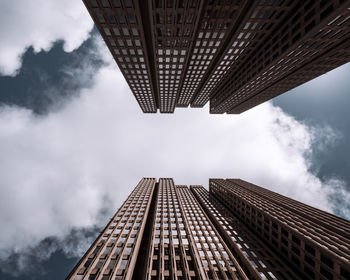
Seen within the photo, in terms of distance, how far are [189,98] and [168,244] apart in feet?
282

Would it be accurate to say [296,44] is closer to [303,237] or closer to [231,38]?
[231,38]

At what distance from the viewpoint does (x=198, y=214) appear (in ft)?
232

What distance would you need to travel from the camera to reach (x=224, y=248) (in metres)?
45.2

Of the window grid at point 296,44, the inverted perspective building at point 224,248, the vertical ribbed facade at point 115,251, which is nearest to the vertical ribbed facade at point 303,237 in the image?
the inverted perspective building at point 224,248

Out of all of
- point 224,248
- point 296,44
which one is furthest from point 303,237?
point 296,44

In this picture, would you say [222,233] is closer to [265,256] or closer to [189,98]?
[265,256]

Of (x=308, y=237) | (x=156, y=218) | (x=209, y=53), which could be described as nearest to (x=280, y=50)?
(x=209, y=53)

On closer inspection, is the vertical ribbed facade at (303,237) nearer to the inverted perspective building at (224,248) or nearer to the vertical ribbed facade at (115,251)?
the inverted perspective building at (224,248)

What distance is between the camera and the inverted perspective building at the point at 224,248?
109 feet

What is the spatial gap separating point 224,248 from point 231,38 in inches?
2453

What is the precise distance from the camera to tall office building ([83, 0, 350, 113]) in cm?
3472

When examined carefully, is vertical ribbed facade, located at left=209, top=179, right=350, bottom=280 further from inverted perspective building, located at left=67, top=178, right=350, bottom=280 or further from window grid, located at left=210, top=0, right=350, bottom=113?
window grid, located at left=210, top=0, right=350, bottom=113

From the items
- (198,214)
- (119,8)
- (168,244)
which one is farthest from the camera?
(198,214)

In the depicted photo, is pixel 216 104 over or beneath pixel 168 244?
over
